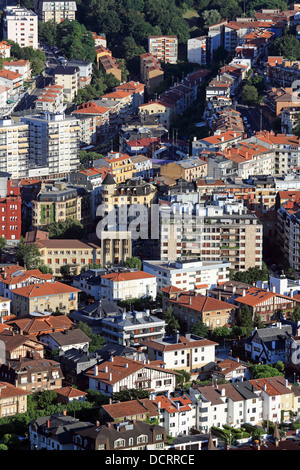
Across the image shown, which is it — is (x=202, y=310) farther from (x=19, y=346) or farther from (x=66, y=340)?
(x=19, y=346)

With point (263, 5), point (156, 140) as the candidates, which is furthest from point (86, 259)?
point (263, 5)

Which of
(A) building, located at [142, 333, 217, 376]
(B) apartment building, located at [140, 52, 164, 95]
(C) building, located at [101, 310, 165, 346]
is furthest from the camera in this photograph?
(B) apartment building, located at [140, 52, 164, 95]

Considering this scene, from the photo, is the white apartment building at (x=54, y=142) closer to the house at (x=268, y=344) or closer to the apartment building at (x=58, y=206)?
the apartment building at (x=58, y=206)

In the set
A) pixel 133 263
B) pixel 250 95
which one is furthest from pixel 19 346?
pixel 250 95

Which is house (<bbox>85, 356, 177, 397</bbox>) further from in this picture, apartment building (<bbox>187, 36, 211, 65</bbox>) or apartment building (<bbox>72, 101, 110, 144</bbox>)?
apartment building (<bbox>187, 36, 211, 65</bbox>)

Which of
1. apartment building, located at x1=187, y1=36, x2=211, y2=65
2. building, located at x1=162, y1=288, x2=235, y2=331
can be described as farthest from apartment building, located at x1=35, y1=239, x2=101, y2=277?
apartment building, located at x1=187, y1=36, x2=211, y2=65

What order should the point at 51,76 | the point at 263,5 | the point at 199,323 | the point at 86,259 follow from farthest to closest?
the point at 263,5
the point at 51,76
the point at 86,259
the point at 199,323
